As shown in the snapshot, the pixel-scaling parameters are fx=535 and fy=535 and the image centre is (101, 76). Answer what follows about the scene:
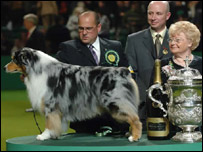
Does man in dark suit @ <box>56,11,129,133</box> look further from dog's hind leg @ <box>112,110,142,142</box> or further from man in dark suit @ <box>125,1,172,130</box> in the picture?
man in dark suit @ <box>125,1,172,130</box>

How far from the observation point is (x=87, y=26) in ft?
14.8

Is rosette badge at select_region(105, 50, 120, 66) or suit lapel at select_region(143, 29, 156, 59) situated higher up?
suit lapel at select_region(143, 29, 156, 59)

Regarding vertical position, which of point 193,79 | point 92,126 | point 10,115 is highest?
point 193,79

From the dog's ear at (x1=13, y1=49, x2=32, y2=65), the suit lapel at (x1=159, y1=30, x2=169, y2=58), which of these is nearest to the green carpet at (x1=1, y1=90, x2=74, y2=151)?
the suit lapel at (x1=159, y1=30, x2=169, y2=58)

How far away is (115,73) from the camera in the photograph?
13.2 ft

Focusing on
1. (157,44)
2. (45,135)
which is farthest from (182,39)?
(157,44)

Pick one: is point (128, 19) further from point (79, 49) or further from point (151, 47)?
point (79, 49)

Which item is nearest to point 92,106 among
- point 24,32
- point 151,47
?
point 151,47

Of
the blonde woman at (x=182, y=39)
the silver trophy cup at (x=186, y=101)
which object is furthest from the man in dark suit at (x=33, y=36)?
the silver trophy cup at (x=186, y=101)

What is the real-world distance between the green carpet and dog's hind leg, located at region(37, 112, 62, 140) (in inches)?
147

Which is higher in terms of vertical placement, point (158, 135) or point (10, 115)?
point (158, 135)

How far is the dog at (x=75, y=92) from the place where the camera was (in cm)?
397

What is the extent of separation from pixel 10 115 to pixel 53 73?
712 centimetres

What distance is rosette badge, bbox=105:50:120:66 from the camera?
183 inches
